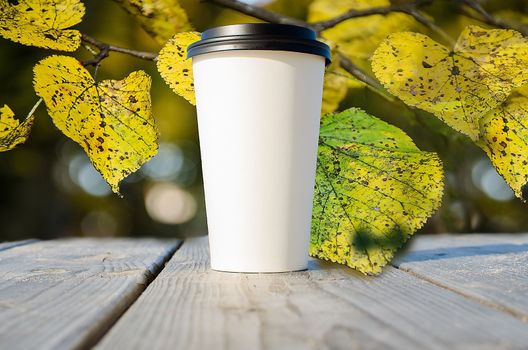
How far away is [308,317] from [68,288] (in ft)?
0.98

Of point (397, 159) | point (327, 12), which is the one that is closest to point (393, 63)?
point (397, 159)

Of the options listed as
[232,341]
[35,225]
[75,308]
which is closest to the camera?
[232,341]

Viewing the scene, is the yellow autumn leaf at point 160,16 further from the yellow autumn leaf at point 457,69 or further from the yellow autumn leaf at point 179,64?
the yellow autumn leaf at point 457,69

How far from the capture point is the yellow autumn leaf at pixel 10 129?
101 cm

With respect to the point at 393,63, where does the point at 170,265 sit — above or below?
below

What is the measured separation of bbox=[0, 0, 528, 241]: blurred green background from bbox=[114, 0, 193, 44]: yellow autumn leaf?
3cm

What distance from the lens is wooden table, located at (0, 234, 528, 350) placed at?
49 centimetres

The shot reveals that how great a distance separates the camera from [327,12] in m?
1.17

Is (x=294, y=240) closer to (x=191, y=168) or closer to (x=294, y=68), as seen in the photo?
(x=294, y=68)

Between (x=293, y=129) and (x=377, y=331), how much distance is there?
365mm

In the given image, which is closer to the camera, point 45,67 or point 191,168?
point 45,67

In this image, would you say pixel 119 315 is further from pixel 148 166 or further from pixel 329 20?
pixel 148 166

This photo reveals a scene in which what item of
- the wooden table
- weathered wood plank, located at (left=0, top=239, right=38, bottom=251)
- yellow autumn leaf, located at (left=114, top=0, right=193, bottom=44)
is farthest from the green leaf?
weathered wood plank, located at (left=0, top=239, right=38, bottom=251)

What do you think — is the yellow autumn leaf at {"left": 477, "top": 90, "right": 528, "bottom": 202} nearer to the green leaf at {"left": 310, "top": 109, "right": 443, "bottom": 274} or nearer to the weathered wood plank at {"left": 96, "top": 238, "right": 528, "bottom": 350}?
the green leaf at {"left": 310, "top": 109, "right": 443, "bottom": 274}
